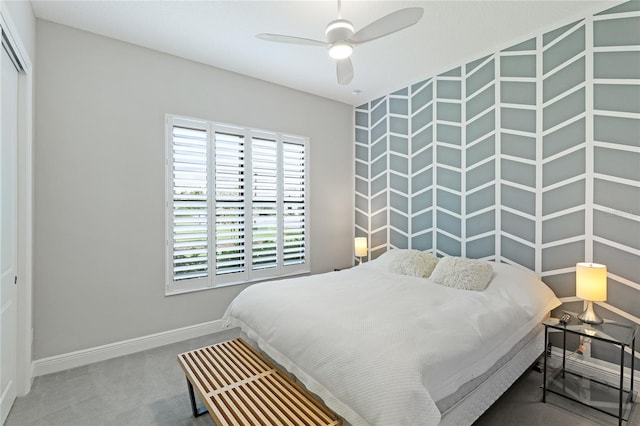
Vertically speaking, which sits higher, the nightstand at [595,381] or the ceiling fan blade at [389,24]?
the ceiling fan blade at [389,24]

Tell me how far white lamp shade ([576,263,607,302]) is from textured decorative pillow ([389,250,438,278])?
3.92 ft

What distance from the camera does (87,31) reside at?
2.79 m

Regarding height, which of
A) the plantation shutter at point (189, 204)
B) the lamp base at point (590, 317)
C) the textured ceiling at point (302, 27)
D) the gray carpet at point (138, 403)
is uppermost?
the textured ceiling at point (302, 27)

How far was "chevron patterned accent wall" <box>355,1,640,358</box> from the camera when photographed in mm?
2391

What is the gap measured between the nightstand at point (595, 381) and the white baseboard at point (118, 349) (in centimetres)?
320

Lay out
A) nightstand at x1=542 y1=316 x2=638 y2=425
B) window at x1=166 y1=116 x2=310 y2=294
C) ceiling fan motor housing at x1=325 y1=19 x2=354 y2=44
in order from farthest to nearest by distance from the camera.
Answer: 1. window at x1=166 y1=116 x2=310 y2=294
2. nightstand at x1=542 y1=316 x2=638 y2=425
3. ceiling fan motor housing at x1=325 y1=19 x2=354 y2=44

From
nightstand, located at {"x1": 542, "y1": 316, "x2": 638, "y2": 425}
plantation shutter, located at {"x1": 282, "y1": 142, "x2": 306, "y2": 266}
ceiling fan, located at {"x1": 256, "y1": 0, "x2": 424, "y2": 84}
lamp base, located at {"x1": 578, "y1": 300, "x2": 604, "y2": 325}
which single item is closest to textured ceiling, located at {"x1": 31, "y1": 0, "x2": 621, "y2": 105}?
ceiling fan, located at {"x1": 256, "y1": 0, "x2": 424, "y2": 84}

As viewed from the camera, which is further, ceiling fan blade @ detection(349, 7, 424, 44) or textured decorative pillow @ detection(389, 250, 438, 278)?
textured decorative pillow @ detection(389, 250, 438, 278)

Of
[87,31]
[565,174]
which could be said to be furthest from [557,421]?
[87,31]

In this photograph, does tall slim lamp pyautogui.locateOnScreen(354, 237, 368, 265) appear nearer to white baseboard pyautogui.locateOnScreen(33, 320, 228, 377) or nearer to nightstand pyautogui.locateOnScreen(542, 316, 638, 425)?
white baseboard pyautogui.locateOnScreen(33, 320, 228, 377)

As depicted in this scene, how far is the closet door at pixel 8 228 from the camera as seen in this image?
1956mm

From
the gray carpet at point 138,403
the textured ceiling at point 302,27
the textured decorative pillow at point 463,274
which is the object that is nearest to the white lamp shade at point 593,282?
the textured decorative pillow at point 463,274

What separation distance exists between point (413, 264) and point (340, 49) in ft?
7.13

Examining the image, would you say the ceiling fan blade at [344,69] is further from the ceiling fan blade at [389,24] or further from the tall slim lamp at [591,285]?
the tall slim lamp at [591,285]
